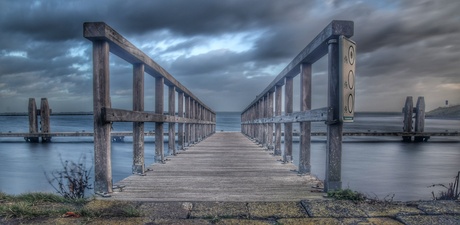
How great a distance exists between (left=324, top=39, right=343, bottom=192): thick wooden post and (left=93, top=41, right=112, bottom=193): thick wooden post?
6.31ft

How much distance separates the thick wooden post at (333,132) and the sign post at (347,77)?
8cm

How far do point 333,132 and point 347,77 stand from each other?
0.49 meters

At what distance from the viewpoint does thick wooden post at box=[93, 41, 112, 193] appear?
301 cm

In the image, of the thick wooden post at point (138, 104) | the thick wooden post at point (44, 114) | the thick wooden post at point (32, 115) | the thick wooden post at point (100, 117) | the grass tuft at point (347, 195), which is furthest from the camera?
the thick wooden post at point (32, 115)

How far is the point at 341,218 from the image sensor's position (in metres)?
2.20

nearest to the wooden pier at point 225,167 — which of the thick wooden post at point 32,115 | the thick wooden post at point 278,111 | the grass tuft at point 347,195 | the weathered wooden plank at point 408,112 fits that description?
the grass tuft at point 347,195

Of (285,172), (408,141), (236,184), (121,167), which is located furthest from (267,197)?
(408,141)

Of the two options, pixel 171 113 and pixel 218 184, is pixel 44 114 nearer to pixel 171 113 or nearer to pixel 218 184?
pixel 171 113

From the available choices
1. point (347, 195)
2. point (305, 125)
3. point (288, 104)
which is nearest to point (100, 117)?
point (347, 195)

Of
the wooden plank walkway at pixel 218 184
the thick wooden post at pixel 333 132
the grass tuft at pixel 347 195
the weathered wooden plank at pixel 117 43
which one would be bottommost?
the wooden plank walkway at pixel 218 184

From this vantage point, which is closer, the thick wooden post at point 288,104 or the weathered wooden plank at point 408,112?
the thick wooden post at point 288,104

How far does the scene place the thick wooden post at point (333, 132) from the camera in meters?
3.02

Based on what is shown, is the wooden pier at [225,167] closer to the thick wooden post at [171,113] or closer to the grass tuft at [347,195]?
the grass tuft at [347,195]

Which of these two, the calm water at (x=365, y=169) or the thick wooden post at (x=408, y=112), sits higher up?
the thick wooden post at (x=408, y=112)
